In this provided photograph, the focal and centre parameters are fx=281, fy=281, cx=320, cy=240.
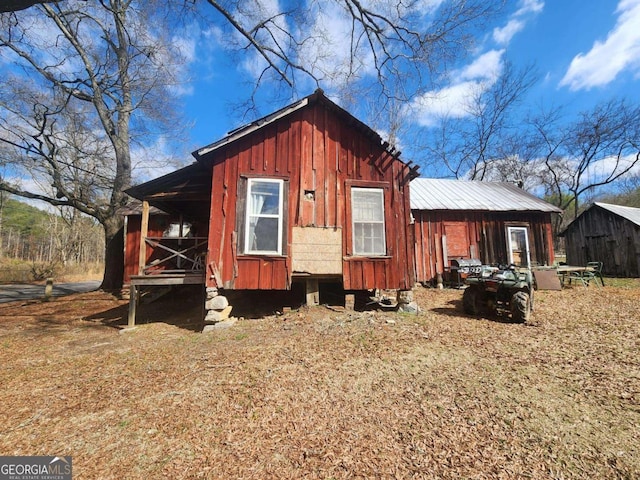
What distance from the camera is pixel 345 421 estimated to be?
3.21 metres

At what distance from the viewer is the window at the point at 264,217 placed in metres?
7.59

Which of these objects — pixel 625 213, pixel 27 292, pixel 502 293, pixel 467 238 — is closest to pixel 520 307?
pixel 502 293

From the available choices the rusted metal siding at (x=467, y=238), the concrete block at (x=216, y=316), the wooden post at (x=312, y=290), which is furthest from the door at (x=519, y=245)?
the concrete block at (x=216, y=316)

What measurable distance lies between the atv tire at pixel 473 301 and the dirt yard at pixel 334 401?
1342 mm

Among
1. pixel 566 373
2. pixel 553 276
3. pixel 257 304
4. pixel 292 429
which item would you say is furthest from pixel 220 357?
pixel 553 276

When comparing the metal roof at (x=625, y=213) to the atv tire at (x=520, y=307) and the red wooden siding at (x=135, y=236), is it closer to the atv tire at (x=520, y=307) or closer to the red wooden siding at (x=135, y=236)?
the atv tire at (x=520, y=307)

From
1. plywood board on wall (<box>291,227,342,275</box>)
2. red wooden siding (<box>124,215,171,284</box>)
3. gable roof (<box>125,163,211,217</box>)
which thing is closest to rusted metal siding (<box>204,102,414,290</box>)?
plywood board on wall (<box>291,227,342,275</box>)

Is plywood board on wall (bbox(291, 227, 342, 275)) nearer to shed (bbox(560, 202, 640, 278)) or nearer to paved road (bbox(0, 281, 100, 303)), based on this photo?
paved road (bbox(0, 281, 100, 303))

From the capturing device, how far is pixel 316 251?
7699 mm

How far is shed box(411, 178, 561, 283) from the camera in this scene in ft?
46.8

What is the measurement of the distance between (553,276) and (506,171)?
76.3 feet

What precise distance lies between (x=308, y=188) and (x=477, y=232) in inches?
436

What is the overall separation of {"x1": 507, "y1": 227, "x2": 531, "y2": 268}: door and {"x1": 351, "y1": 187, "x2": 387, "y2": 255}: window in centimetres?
1072

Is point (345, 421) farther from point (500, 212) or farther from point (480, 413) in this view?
point (500, 212)
